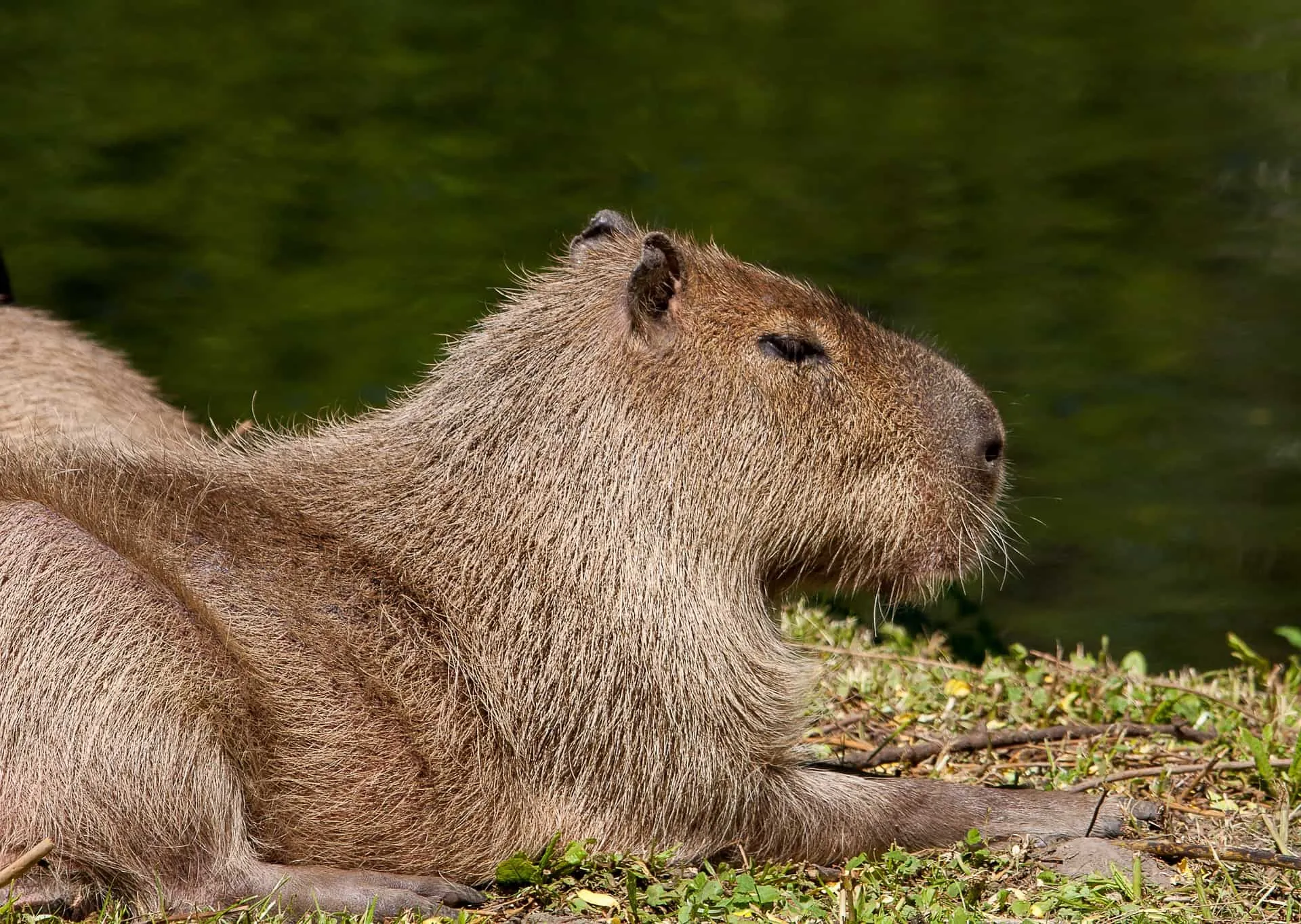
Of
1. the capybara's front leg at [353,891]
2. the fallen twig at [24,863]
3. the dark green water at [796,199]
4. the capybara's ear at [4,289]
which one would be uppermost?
the dark green water at [796,199]

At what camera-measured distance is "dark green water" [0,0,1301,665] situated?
405 inches

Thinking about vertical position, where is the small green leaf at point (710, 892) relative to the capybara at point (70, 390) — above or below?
below

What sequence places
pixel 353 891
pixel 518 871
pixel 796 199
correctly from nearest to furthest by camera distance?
1. pixel 353 891
2. pixel 518 871
3. pixel 796 199

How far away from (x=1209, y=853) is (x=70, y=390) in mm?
3027

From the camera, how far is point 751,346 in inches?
152

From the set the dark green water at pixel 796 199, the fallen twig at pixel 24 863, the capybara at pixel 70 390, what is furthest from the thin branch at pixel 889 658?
the dark green water at pixel 796 199

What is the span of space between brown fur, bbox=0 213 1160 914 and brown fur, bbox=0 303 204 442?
602 millimetres

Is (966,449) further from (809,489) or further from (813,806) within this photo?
(813,806)

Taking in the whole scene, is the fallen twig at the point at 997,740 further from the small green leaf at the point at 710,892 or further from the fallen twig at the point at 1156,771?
the small green leaf at the point at 710,892

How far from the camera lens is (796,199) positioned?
11.9 metres

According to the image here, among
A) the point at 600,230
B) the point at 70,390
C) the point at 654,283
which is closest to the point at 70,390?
the point at 70,390

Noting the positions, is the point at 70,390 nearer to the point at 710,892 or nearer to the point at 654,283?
the point at 654,283

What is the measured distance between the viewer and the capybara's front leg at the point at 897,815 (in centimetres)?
383

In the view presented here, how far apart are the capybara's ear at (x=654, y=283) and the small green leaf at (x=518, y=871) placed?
1.15 meters
